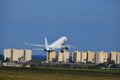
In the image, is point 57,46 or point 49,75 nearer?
point 49,75

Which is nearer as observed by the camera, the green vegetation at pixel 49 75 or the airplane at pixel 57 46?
the green vegetation at pixel 49 75

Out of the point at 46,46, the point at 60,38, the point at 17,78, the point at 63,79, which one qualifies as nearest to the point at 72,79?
the point at 63,79

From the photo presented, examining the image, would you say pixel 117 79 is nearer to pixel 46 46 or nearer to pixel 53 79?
pixel 53 79

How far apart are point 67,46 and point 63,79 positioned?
74099 millimetres

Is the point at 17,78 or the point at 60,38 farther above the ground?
the point at 60,38

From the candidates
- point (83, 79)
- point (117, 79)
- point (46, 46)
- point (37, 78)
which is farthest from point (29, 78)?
point (46, 46)

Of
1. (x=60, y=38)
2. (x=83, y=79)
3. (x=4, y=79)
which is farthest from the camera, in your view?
(x=60, y=38)

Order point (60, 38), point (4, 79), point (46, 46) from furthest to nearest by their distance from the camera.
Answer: point (60, 38)
point (46, 46)
point (4, 79)

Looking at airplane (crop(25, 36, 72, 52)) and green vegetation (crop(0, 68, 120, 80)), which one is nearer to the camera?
green vegetation (crop(0, 68, 120, 80))

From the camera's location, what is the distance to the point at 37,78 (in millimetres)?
103875

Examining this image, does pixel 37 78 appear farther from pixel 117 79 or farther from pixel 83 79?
pixel 117 79

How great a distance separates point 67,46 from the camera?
579ft

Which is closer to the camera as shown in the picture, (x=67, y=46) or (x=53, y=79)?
(x=53, y=79)

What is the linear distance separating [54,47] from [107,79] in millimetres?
68679
